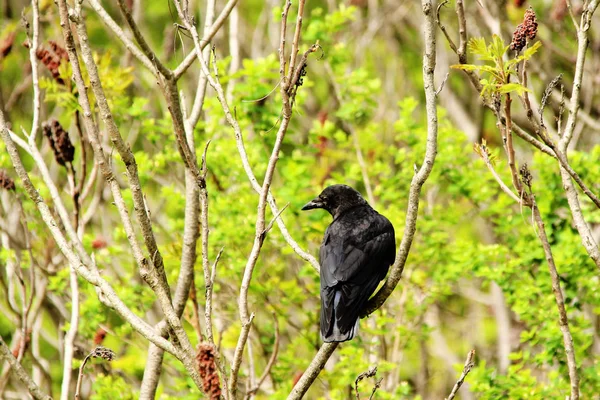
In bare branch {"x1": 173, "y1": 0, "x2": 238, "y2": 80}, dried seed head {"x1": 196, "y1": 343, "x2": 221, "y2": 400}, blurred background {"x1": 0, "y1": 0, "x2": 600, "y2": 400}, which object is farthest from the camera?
blurred background {"x1": 0, "y1": 0, "x2": 600, "y2": 400}

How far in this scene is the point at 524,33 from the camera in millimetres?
3627

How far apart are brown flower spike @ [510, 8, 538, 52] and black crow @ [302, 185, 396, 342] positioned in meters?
A: 1.84

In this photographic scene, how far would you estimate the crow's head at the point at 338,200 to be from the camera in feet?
19.3

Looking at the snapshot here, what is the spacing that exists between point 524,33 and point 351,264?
1965 mm

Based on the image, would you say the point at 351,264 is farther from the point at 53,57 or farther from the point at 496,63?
the point at 53,57

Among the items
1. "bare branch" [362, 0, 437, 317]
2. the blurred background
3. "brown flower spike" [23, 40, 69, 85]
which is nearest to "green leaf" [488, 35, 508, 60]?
"bare branch" [362, 0, 437, 317]

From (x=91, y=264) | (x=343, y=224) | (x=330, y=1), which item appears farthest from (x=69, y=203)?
(x=91, y=264)

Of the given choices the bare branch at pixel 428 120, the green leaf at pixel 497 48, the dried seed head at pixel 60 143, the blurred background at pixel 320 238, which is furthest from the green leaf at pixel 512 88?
the dried seed head at pixel 60 143

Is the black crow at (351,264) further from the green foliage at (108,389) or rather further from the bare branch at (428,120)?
the green foliage at (108,389)

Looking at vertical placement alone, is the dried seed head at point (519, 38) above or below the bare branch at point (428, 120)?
above

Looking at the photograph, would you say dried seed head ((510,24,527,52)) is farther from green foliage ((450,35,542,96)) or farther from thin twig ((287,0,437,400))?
thin twig ((287,0,437,400))

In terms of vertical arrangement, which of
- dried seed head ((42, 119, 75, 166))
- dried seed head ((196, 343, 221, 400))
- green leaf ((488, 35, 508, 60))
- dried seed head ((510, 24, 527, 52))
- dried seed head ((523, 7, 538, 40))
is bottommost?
dried seed head ((196, 343, 221, 400))

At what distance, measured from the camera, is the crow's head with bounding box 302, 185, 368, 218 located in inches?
232

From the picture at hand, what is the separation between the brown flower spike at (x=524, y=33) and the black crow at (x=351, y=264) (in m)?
1.84
